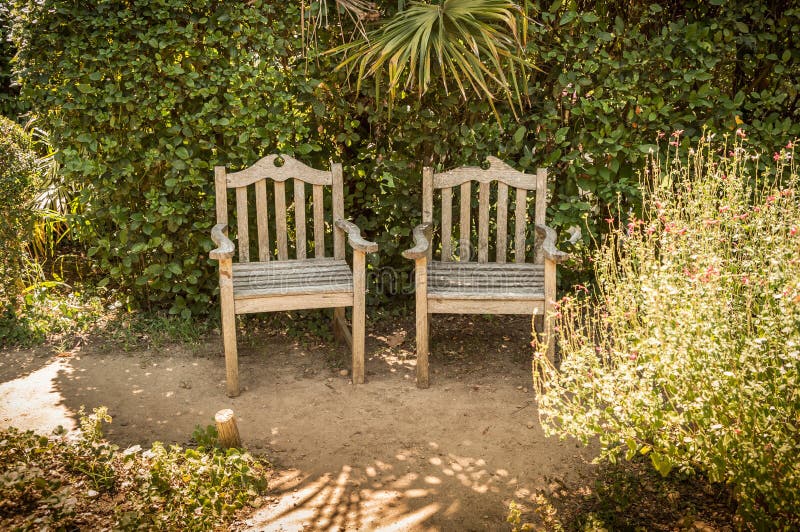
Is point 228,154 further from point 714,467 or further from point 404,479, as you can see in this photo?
point 714,467

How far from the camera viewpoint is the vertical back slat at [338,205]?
162 inches

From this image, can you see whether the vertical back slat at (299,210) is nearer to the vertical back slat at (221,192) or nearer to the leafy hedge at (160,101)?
the leafy hedge at (160,101)

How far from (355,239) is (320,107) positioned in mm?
980

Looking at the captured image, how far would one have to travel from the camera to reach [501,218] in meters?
4.18

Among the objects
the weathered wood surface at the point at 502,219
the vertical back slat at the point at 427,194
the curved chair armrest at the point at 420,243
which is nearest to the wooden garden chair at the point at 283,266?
the curved chair armrest at the point at 420,243

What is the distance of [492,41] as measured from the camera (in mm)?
3832

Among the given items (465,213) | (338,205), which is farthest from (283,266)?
(465,213)

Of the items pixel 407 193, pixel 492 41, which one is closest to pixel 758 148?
pixel 492 41

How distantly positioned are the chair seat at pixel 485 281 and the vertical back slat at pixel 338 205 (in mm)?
558

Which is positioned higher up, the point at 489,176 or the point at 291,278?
the point at 489,176

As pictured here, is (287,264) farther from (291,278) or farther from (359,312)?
(359,312)

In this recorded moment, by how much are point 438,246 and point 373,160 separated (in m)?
0.76

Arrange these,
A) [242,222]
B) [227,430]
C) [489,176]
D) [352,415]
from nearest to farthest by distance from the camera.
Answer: [227,430] → [352,415] → [242,222] → [489,176]

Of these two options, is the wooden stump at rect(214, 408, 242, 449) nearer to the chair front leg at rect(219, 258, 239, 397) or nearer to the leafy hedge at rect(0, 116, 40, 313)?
the chair front leg at rect(219, 258, 239, 397)
